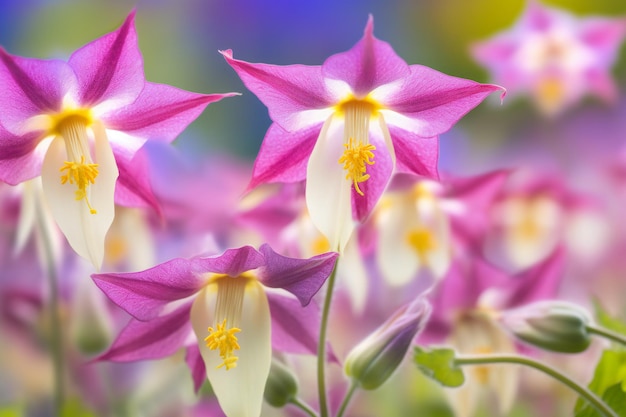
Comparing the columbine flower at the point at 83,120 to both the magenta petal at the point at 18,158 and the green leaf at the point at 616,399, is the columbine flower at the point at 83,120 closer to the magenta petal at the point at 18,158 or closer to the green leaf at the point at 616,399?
the magenta petal at the point at 18,158

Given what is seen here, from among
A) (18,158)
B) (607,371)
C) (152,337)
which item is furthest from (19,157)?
(607,371)

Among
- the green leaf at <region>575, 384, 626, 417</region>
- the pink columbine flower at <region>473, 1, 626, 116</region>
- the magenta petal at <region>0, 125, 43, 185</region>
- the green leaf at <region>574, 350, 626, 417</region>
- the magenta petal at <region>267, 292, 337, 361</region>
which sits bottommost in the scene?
the green leaf at <region>575, 384, 626, 417</region>

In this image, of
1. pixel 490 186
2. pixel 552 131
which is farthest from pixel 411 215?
pixel 552 131

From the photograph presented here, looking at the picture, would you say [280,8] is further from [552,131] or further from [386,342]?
[386,342]

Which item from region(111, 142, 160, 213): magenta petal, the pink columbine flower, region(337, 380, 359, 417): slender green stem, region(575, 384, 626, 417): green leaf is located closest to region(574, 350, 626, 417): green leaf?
region(575, 384, 626, 417): green leaf

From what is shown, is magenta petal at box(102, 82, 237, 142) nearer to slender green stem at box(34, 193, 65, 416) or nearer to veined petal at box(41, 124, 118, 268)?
veined petal at box(41, 124, 118, 268)

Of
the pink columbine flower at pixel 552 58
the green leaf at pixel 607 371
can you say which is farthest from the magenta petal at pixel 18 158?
the pink columbine flower at pixel 552 58
